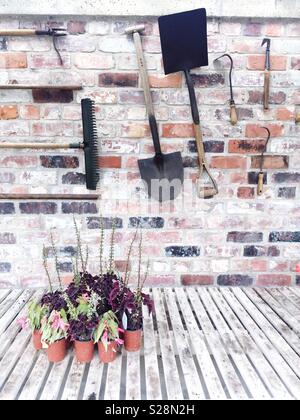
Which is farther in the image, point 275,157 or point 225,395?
point 275,157

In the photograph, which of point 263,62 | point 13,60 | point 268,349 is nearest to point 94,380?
point 268,349

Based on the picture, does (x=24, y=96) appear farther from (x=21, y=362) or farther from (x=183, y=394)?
(x=183, y=394)

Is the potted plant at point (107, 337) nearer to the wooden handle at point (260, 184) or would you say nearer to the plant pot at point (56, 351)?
the plant pot at point (56, 351)

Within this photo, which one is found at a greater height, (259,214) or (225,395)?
(259,214)

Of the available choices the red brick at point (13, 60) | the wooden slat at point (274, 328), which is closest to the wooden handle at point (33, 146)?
the red brick at point (13, 60)

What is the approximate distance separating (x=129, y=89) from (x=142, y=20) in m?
0.35

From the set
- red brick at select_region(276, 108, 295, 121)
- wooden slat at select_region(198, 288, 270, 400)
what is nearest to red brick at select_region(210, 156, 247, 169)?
red brick at select_region(276, 108, 295, 121)

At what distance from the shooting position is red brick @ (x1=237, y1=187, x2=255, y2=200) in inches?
75.9

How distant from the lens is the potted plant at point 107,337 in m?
1.26

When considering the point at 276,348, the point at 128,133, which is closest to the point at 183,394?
the point at 276,348

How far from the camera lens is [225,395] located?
113 centimetres

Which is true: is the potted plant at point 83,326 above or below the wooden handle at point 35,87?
below

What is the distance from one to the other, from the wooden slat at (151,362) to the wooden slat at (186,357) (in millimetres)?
101

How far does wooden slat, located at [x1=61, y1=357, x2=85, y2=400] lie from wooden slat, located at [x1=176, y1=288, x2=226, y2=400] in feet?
1.49
